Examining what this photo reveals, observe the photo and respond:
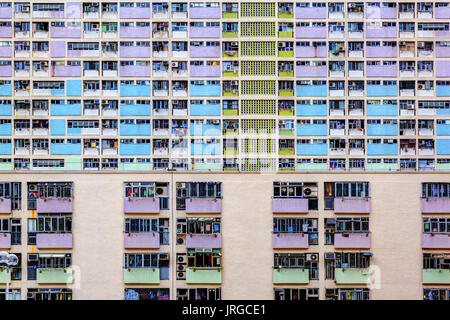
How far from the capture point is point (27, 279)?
25.7 feet

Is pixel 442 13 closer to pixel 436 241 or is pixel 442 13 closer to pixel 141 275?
pixel 436 241

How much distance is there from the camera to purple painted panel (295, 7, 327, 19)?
8.02 m

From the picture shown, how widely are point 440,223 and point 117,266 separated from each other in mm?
4693

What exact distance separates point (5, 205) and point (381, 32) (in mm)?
6057

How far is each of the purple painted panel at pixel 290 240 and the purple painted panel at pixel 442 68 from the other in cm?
310

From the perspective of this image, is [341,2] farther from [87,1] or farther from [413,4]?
[87,1]

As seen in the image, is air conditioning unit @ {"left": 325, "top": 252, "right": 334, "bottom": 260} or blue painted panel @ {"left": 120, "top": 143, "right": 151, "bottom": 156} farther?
blue painted panel @ {"left": 120, "top": 143, "right": 151, "bottom": 156}

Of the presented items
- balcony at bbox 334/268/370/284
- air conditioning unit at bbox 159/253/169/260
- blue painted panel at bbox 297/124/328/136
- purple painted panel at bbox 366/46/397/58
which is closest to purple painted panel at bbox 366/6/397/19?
purple painted panel at bbox 366/46/397/58

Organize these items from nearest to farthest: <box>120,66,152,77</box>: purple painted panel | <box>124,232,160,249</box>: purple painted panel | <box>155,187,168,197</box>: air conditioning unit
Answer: <box>124,232,160,249</box>: purple painted panel < <box>155,187,168,197</box>: air conditioning unit < <box>120,66,152,77</box>: purple painted panel

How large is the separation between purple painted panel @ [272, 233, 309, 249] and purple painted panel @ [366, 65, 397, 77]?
2570 millimetres

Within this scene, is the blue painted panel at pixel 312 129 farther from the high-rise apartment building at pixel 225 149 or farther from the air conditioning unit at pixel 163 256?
the air conditioning unit at pixel 163 256

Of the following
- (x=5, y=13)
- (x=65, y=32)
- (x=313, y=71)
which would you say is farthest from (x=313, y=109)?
(x=5, y=13)

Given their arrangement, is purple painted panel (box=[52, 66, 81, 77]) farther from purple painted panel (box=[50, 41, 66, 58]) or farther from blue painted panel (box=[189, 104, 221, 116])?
blue painted panel (box=[189, 104, 221, 116])
